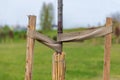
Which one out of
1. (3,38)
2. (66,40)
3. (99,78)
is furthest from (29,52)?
(3,38)

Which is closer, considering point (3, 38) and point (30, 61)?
point (30, 61)

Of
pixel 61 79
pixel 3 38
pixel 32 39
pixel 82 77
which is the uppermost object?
pixel 32 39

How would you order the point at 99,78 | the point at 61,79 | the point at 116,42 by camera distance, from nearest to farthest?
the point at 61,79, the point at 99,78, the point at 116,42

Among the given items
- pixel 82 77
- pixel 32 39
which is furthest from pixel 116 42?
pixel 32 39

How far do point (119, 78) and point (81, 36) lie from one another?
6661 mm

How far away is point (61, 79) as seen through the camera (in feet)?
16.2

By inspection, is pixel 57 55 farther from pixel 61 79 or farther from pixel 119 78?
pixel 119 78

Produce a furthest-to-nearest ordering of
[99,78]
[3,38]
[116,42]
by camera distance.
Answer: [3,38] → [116,42] → [99,78]

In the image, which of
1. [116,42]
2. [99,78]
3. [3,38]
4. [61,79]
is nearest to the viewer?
[61,79]

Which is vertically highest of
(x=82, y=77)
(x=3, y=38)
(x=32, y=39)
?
(x=32, y=39)

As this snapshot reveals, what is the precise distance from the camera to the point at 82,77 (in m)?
11.6

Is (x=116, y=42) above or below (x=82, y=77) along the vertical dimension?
below

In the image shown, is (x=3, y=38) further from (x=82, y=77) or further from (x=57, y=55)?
(x=57, y=55)

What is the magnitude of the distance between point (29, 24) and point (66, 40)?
0.51 meters
